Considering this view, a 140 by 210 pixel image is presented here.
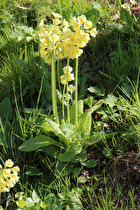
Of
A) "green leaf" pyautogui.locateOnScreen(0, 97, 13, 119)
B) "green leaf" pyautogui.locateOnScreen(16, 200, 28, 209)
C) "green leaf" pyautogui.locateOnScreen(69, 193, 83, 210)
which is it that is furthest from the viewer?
"green leaf" pyautogui.locateOnScreen(0, 97, 13, 119)

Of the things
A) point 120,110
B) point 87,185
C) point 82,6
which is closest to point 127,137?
point 120,110

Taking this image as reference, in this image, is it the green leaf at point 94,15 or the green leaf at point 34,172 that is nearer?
the green leaf at point 34,172

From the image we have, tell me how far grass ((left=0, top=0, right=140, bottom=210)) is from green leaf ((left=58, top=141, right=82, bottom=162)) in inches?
2.6

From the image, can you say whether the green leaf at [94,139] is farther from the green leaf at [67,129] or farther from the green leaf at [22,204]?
the green leaf at [22,204]

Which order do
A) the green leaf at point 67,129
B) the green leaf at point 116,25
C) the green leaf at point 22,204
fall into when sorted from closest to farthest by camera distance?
the green leaf at point 22,204 < the green leaf at point 67,129 < the green leaf at point 116,25

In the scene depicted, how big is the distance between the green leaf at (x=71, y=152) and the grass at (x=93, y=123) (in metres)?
0.07

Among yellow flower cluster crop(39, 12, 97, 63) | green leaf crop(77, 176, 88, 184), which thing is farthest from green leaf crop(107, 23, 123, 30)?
green leaf crop(77, 176, 88, 184)

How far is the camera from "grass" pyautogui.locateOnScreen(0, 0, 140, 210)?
165cm

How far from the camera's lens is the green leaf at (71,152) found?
67.5 inches

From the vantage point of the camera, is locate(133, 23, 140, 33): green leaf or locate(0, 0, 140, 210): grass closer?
locate(0, 0, 140, 210): grass

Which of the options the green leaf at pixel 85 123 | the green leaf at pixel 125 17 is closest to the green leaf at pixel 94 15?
the green leaf at pixel 125 17

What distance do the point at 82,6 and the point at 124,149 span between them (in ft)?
5.98

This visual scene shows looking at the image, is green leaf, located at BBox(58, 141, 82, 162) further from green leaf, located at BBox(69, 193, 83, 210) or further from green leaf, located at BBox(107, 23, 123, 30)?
green leaf, located at BBox(107, 23, 123, 30)

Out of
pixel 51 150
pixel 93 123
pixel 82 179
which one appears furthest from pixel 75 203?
pixel 93 123
